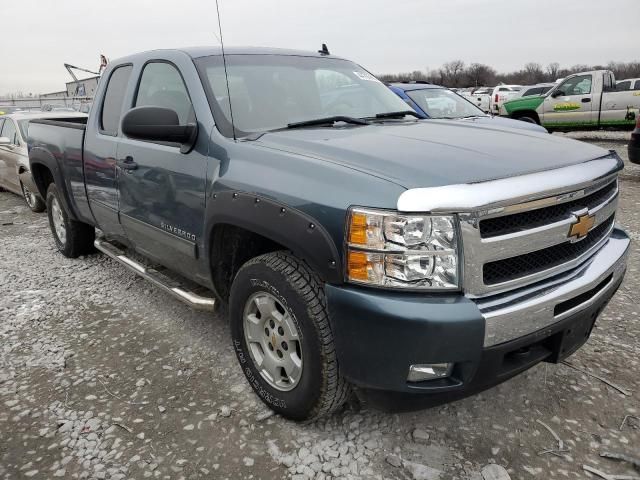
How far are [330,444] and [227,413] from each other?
586mm

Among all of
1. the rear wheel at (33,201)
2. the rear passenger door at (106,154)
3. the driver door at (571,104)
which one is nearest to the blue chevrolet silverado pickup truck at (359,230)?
the rear passenger door at (106,154)

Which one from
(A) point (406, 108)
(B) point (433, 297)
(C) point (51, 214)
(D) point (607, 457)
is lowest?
(D) point (607, 457)

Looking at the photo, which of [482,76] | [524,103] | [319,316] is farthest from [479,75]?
[319,316]

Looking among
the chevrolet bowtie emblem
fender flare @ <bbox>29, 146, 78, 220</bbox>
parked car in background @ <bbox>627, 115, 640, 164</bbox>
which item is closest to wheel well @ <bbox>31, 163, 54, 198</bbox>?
fender flare @ <bbox>29, 146, 78, 220</bbox>

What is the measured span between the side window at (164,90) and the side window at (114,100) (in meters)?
0.30

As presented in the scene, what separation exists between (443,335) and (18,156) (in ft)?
25.9

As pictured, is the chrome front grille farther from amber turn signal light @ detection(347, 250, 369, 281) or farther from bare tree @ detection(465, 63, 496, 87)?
bare tree @ detection(465, 63, 496, 87)

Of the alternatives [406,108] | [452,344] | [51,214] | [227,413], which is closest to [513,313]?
[452,344]

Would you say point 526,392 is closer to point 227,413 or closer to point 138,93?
point 227,413

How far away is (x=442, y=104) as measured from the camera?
770 cm

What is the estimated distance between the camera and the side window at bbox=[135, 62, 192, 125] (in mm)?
3076

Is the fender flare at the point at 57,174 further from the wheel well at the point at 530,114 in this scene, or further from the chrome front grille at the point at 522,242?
the wheel well at the point at 530,114

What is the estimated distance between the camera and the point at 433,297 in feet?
6.22

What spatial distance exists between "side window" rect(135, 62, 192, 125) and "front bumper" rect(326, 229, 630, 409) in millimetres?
1721
